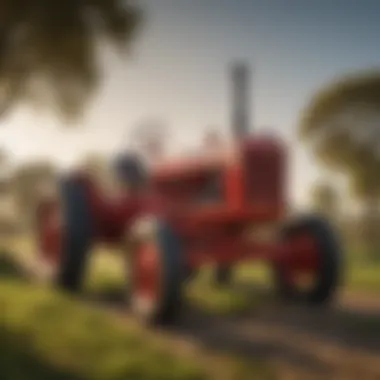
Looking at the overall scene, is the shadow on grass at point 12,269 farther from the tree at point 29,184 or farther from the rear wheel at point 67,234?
the tree at point 29,184

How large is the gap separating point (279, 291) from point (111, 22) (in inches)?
28.4

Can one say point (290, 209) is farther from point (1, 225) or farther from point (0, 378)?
point (0, 378)

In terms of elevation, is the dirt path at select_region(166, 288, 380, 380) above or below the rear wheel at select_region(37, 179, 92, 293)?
below

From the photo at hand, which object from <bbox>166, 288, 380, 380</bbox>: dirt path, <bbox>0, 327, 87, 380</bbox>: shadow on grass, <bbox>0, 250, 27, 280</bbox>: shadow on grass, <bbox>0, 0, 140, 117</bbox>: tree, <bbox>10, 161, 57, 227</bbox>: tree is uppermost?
<bbox>0, 0, 140, 117</bbox>: tree

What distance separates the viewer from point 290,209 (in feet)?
4.63

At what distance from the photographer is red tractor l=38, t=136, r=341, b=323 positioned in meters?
1.35

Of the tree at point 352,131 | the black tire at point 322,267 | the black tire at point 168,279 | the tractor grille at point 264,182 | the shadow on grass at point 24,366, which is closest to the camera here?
the shadow on grass at point 24,366

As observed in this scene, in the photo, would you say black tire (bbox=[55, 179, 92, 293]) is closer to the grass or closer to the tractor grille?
the grass

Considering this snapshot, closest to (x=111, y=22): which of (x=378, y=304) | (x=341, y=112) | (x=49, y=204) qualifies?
(x=49, y=204)

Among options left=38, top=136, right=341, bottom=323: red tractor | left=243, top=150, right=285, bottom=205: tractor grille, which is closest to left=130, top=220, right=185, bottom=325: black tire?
left=38, top=136, right=341, bottom=323: red tractor

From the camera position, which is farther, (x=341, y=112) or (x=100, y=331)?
(x=341, y=112)

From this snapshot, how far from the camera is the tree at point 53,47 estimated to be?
160cm

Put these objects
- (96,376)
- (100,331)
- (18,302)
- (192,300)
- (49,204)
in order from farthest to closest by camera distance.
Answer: (49,204) < (192,300) < (18,302) < (100,331) < (96,376)

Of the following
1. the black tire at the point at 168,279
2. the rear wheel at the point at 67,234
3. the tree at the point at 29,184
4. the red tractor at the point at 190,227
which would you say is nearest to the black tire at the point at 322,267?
the red tractor at the point at 190,227
